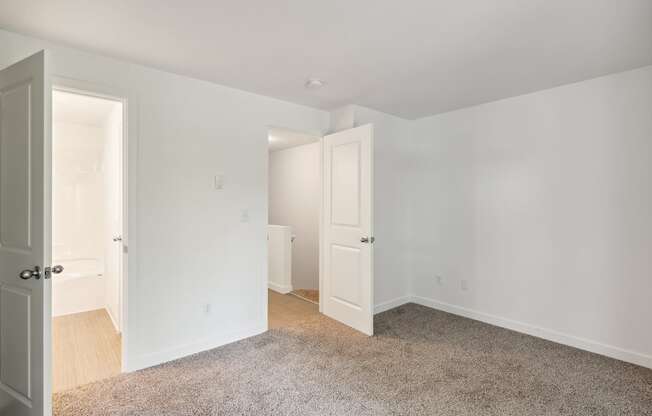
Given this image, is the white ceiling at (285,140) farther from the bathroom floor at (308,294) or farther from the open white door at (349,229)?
the bathroom floor at (308,294)

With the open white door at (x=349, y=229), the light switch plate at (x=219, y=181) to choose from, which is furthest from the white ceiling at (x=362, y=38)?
the light switch plate at (x=219, y=181)

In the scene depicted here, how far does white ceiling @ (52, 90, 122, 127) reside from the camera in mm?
3162

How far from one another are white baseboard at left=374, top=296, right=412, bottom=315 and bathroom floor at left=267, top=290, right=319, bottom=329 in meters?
0.72

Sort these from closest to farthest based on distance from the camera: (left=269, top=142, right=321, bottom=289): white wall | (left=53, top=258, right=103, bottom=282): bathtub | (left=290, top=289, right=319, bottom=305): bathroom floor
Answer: (left=53, top=258, right=103, bottom=282): bathtub, (left=290, top=289, right=319, bottom=305): bathroom floor, (left=269, top=142, right=321, bottom=289): white wall

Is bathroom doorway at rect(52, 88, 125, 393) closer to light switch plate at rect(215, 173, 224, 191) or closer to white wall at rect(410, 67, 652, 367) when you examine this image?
light switch plate at rect(215, 173, 224, 191)

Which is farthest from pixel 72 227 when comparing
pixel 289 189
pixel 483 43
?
pixel 483 43

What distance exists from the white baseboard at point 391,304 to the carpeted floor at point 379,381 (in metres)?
0.69

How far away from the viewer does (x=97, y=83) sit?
2.36 meters

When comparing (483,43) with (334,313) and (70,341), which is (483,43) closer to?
(334,313)

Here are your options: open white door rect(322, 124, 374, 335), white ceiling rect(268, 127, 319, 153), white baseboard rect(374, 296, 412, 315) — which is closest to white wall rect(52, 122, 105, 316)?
white ceiling rect(268, 127, 319, 153)

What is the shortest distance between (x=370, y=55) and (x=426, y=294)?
295cm

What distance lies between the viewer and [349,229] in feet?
11.2

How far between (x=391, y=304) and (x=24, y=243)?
3437 millimetres

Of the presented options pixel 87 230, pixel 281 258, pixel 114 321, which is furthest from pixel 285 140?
pixel 114 321
